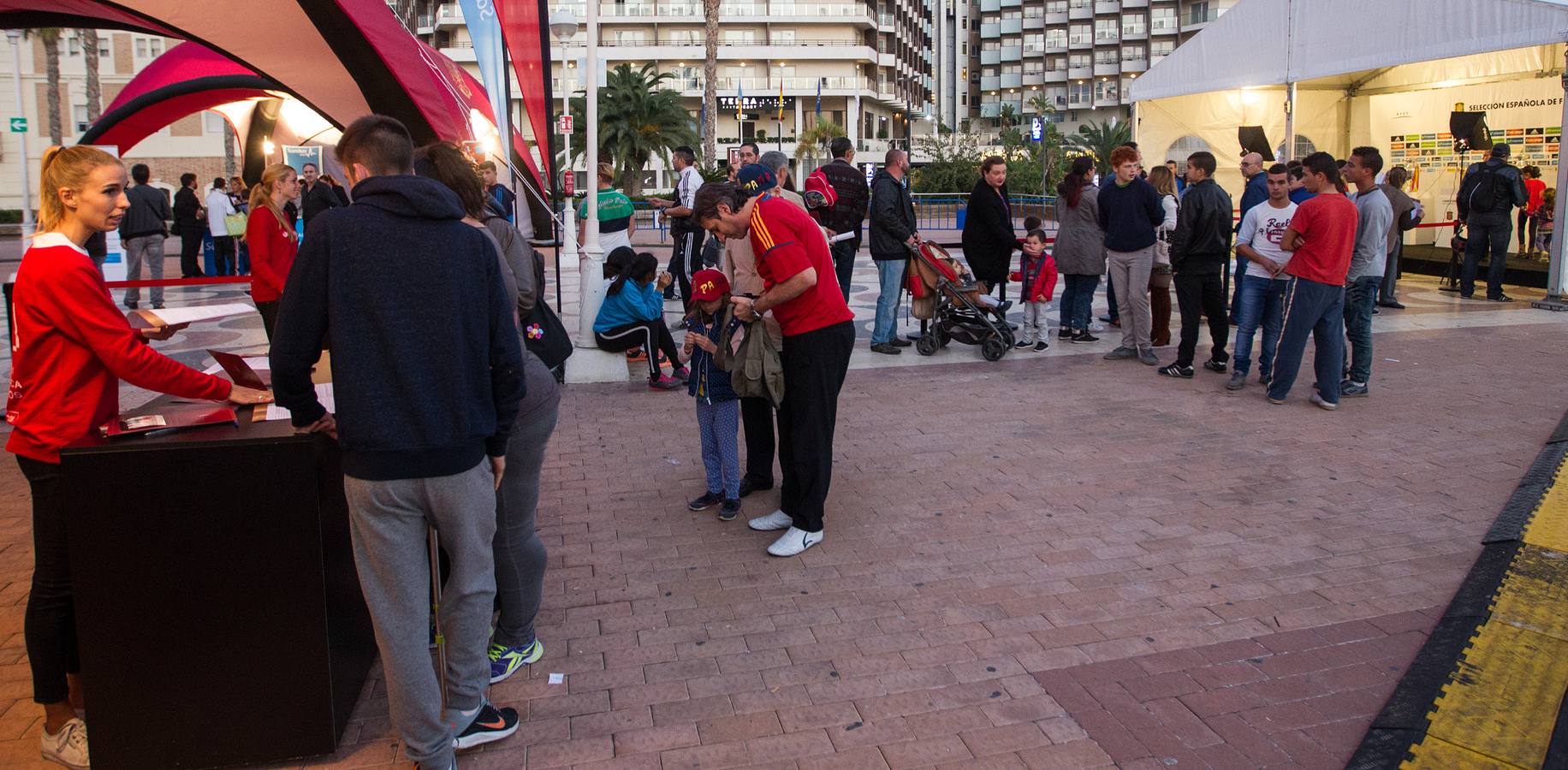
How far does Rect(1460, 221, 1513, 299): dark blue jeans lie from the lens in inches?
537

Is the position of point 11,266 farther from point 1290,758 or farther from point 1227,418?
point 1290,758

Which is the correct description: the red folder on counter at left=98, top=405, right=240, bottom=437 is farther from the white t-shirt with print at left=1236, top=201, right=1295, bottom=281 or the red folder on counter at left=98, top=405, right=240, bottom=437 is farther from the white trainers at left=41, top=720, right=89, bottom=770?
the white t-shirt with print at left=1236, top=201, right=1295, bottom=281

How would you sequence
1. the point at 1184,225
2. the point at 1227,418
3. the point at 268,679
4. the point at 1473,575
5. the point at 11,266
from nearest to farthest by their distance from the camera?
the point at 268,679
the point at 1473,575
the point at 1227,418
the point at 1184,225
the point at 11,266

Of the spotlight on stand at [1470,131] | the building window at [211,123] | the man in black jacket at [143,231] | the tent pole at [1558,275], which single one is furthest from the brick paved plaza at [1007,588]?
the building window at [211,123]

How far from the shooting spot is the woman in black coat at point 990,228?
9938 millimetres

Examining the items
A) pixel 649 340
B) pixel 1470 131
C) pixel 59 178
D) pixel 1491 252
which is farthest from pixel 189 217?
pixel 1470 131

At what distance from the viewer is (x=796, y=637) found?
164 inches

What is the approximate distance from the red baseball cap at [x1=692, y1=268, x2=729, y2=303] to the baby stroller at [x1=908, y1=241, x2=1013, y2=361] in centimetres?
468

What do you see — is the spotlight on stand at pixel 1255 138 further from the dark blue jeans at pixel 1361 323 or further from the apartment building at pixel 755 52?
the apartment building at pixel 755 52

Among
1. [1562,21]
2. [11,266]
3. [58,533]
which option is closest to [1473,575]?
[58,533]

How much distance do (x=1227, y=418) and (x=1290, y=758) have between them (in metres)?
4.77

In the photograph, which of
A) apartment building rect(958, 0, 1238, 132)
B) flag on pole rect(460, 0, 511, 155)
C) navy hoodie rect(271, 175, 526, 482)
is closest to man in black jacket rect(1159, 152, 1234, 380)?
flag on pole rect(460, 0, 511, 155)

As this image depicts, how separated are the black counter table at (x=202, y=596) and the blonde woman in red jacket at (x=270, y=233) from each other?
4.81m

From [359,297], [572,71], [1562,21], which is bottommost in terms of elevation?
[359,297]
